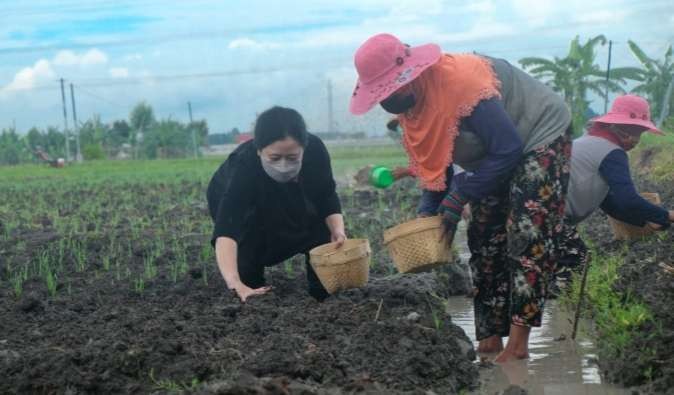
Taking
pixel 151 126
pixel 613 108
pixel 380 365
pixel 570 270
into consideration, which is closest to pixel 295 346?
pixel 380 365

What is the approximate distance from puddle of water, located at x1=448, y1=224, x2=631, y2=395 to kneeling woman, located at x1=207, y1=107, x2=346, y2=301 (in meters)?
0.99

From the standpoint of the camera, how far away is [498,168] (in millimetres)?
3699

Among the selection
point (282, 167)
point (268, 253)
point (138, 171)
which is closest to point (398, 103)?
point (282, 167)

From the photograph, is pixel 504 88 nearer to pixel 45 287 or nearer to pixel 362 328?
pixel 362 328

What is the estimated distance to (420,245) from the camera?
3898 mm

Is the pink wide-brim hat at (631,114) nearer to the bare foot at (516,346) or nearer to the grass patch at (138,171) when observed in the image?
the bare foot at (516,346)

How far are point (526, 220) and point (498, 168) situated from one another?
301mm

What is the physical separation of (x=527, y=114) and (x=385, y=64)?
632mm

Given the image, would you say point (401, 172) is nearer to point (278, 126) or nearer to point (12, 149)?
point (278, 126)

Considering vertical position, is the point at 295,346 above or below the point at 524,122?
below

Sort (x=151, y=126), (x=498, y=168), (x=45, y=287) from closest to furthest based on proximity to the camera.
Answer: (x=498, y=168) < (x=45, y=287) < (x=151, y=126)

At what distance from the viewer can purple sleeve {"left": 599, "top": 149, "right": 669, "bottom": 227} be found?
516 cm

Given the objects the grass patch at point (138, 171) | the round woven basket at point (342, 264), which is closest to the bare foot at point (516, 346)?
the round woven basket at point (342, 264)

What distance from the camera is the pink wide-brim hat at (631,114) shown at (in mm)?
5191
